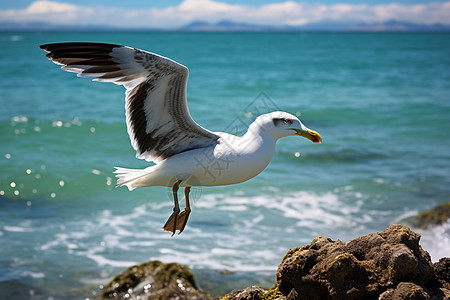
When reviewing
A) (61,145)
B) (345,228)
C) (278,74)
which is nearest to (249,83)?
(278,74)

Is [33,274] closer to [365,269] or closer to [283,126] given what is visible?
[283,126]

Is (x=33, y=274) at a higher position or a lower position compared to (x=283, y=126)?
lower

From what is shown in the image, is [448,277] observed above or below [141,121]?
below

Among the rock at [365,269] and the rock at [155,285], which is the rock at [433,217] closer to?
the rock at [155,285]

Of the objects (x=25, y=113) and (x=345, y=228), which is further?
(x=25, y=113)

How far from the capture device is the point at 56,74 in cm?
3338

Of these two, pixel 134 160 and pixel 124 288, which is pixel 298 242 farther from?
pixel 134 160

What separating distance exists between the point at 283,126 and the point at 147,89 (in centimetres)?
116

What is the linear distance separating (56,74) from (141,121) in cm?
3032

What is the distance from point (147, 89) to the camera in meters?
4.61

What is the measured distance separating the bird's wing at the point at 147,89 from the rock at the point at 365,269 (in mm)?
1350

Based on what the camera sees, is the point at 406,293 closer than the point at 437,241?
Yes

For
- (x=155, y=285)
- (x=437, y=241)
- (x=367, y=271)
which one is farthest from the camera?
(x=437, y=241)

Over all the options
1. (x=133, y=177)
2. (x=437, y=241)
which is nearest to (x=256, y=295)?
(x=133, y=177)
